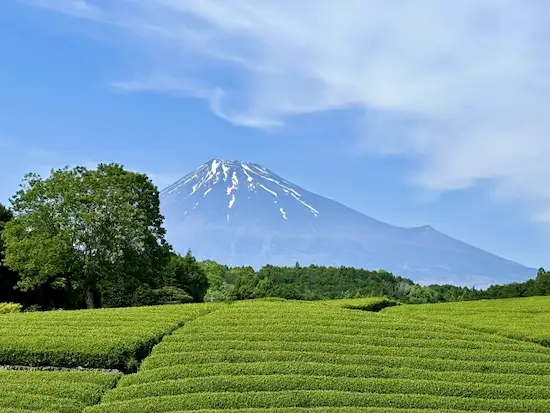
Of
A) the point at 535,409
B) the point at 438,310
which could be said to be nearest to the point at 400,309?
the point at 438,310

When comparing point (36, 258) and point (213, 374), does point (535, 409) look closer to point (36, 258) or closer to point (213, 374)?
point (213, 374)

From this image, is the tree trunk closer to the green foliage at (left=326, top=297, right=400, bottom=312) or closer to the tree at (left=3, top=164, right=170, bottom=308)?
the tree at (left=3, top=164, right=170, bottom=308)

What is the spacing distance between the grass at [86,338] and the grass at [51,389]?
0.71 meters

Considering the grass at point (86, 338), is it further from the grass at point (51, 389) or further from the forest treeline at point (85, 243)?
the forest treeline at point (85, 243)

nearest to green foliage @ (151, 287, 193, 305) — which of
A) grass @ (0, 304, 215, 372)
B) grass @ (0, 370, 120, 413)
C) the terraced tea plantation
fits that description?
grass @ (0, 304, 215, 372)

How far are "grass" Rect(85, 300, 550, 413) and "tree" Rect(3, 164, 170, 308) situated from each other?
19.5 metres

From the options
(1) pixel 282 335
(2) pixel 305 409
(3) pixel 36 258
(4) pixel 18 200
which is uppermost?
(4) pixel 18 200

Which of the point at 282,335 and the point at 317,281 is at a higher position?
the point at 317,281

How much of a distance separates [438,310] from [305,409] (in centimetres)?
1445

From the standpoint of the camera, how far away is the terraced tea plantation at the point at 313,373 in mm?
13250

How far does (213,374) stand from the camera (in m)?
14.7

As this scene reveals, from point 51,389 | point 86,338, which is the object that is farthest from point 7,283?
point 51,389

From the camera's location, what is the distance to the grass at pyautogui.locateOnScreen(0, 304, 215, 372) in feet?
53.1

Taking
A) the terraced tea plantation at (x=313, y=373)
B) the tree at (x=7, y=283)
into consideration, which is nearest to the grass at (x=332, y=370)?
the terraced tea plantation at (x=313, y=373)
